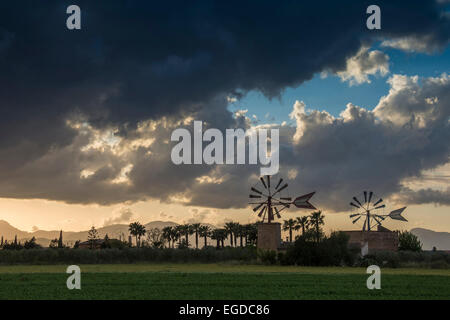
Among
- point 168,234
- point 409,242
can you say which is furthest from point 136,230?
point 409,242

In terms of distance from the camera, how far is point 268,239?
61719 millimetres

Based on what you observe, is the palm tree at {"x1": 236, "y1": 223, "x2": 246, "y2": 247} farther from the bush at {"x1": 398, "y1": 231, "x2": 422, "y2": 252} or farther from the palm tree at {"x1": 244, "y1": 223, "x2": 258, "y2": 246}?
the bush at {"x1": 398, "y1": 231, "x2": 422, "y2": 252}

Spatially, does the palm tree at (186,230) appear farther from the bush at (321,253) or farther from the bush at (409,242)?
the bush at (321,253)

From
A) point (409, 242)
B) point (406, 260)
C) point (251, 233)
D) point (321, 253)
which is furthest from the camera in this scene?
point (251, 233)

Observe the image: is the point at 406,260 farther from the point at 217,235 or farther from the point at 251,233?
the point at 217,235

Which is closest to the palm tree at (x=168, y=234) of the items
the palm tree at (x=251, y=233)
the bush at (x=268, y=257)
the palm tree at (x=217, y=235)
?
the palm tree at (x=217, y=235)

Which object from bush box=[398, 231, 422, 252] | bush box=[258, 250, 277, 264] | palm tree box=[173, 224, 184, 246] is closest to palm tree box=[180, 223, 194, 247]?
palm tree box=[173, 224, 184, 246]

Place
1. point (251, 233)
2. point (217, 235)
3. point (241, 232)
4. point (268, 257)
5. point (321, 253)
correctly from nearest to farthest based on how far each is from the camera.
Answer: point (321, 253), point (268, 257), point (251, 233), point (241, 232), point (217, 235)

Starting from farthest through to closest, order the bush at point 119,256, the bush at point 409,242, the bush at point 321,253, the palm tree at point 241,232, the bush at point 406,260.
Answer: the palm tree at point 241,232 < the bush at point 409,242 < the bush at point 119,256 < the bush at point 406,260 < the bush at point 321,253

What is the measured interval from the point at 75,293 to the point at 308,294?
32.3 ft

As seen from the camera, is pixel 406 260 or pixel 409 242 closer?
pixel 406 260
